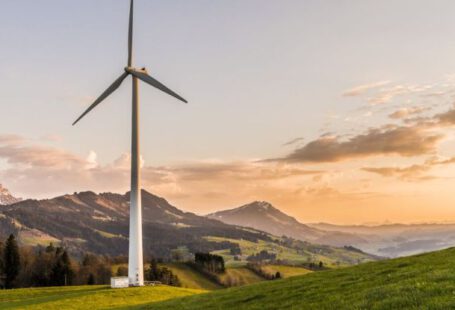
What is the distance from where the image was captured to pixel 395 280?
107ft

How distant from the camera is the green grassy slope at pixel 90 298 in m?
62.3

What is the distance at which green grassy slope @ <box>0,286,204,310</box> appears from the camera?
62.3 m

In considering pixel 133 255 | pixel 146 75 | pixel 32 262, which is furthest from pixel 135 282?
pixel 32 262

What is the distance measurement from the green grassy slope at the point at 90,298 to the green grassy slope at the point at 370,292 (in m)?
16.0

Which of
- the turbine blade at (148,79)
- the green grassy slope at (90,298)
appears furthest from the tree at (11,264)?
the turbine blade at (148,79)

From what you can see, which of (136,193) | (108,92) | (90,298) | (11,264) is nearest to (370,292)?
(90,298)

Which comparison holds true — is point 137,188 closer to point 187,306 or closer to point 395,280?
point 187,306

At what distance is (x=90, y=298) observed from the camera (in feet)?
226

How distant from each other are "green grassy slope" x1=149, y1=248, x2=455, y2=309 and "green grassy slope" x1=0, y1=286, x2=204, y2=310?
16.0 metres

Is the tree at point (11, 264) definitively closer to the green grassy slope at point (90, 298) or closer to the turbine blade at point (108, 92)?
the green grassy slope at point (90, 298)

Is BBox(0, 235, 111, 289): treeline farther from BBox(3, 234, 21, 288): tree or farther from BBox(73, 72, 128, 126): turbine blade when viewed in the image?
BBox(73, 72, 128, 126): turbine blade

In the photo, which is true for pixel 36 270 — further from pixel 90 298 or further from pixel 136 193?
pixel 90 298

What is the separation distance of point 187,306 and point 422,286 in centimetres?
2378

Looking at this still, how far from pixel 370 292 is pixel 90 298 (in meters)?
49.6
